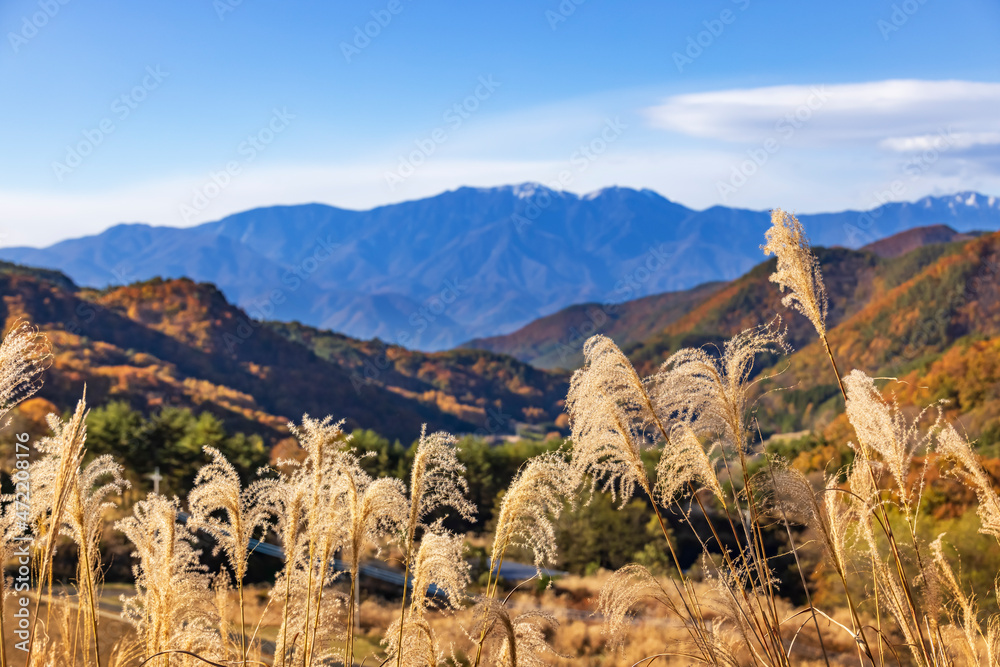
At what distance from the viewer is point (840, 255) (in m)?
165

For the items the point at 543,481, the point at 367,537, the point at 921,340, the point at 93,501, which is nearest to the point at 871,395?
the point at 543,481

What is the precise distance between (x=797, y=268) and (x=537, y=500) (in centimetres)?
128

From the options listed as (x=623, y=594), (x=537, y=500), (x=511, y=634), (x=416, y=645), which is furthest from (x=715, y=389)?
(x=416, y=645)

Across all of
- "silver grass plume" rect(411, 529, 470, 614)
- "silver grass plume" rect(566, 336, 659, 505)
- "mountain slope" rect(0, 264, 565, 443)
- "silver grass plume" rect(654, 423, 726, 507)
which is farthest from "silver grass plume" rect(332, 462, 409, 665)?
"mountain slope" rect(0, 264, 565, 443)

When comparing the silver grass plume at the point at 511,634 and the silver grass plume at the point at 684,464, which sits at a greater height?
the silver grass plume at the point at 684,464

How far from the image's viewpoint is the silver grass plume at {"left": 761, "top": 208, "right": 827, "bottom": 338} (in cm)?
262

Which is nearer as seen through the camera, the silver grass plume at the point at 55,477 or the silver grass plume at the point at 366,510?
the silver grass plume at the point at 55,477

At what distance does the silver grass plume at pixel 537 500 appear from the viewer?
260 cm

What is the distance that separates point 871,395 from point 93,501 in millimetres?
3005

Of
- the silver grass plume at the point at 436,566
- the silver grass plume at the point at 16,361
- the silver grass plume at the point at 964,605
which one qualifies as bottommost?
the silver grass plume at the point at 964,605

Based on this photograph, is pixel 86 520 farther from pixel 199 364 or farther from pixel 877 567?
pixel 199 364

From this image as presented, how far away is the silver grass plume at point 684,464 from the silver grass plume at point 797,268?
59 centimetres

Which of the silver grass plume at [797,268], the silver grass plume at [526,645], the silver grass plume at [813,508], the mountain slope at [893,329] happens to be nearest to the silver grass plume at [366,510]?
the silver grass plume at [526,645]

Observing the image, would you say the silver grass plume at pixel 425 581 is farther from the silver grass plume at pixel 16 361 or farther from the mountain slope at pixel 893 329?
the mountain slope at pixel 893 329
